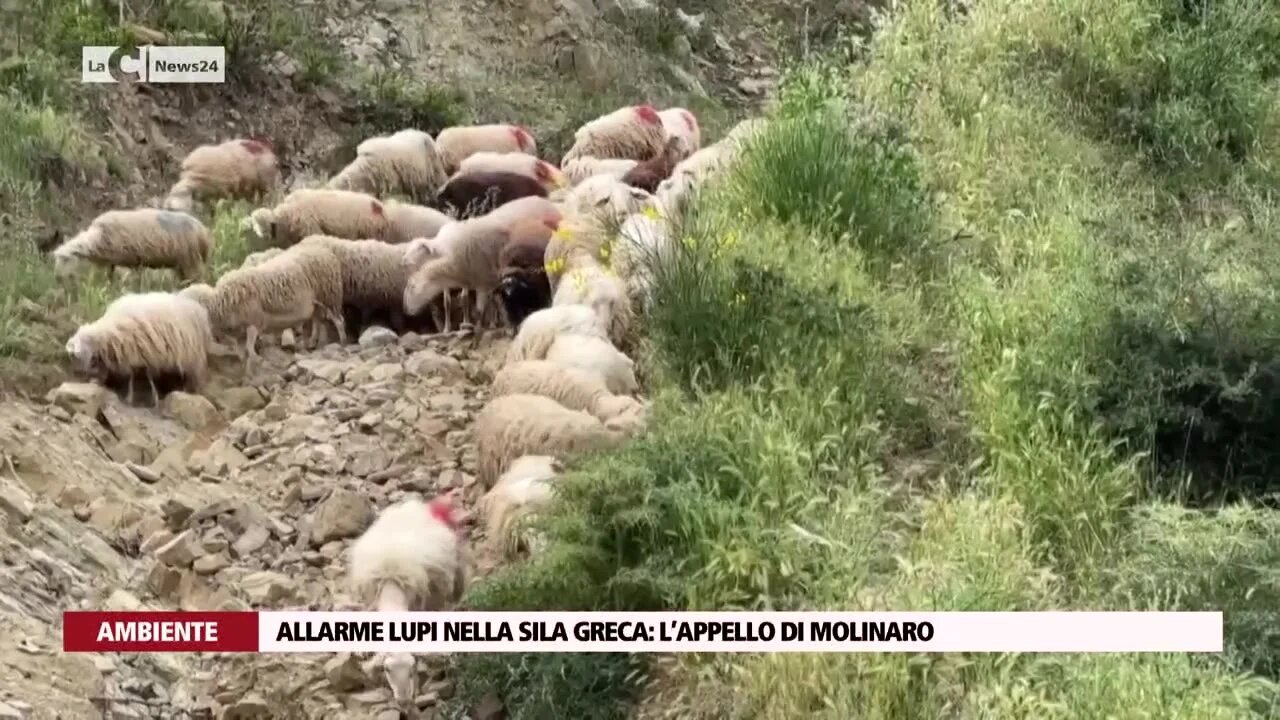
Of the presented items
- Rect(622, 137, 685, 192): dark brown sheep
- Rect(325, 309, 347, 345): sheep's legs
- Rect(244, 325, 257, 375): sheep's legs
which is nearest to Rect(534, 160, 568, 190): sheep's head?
Rect(622, 137, 685, 192): dark brown sheep

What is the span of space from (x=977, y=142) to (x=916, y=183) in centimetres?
29

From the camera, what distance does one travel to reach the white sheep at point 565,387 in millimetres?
2713

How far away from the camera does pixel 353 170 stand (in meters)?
2.93

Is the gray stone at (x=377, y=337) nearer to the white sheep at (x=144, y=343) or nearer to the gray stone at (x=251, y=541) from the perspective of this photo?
the white sheep at (x=144, y=343)

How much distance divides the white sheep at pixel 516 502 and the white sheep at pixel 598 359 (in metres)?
0.25

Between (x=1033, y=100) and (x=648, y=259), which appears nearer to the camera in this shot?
(x=648, y=259)

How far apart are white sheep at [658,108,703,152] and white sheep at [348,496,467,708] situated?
3.58 feet

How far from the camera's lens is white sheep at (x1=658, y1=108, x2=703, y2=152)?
10.5 ft

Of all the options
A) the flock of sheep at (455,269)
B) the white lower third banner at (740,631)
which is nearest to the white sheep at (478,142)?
the flock of sheep at (455,269)

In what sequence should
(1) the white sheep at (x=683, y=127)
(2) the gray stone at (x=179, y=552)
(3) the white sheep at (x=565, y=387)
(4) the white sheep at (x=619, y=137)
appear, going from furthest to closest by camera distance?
(1) the white sheep at (x=683, y=127) → (4) the white sheep at (x=619, y=137) → (3) the white sheep at (x=565, y=387) → (2) the gray stone at (x=179, y=552)

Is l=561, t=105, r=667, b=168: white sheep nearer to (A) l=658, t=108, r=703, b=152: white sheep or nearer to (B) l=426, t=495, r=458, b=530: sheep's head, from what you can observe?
(A) l=658, t=108, r=703, b=152: white sheep

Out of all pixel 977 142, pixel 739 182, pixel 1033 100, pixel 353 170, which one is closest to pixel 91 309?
pixel 353 170

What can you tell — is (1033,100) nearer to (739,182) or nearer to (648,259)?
(739,182)

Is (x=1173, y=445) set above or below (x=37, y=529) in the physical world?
above
